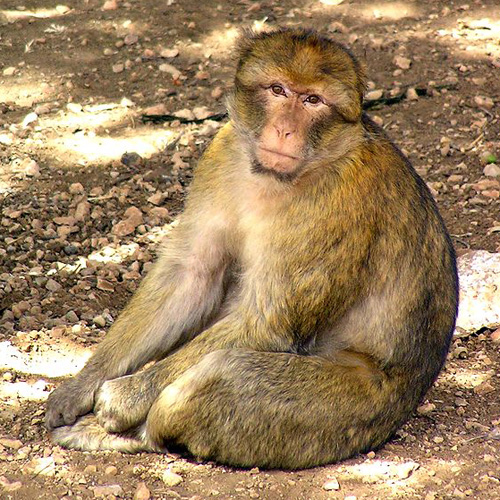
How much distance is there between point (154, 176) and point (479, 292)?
8.06 ft

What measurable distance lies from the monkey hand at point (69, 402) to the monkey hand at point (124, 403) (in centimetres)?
14

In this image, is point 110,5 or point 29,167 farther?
point 110,5

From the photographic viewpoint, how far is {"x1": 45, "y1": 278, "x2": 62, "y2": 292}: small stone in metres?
6.09

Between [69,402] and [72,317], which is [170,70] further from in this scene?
[69,402]

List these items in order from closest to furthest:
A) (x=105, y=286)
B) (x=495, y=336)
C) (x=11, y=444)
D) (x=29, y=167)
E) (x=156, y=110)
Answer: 1. (x=11, y=444)
2. (x=495, y=336)
3. (x=105, y=286)
4. (x=29, y=167)
5. (x=156, y=110)

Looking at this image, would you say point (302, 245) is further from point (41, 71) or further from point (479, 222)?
point (41, 71)

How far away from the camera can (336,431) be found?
4539 mm

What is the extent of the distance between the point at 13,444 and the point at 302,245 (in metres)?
1.55

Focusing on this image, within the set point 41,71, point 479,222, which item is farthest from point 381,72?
point 41,71

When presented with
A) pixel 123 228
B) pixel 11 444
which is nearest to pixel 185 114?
pixel 123 228

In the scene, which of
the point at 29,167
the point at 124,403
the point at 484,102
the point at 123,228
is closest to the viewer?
the point at 124,403

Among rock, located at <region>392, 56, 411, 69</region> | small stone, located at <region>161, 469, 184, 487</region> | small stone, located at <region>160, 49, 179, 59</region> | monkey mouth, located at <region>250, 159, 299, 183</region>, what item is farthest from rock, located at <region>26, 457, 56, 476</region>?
rock, located at <region>392, 56, 411, 69</region>

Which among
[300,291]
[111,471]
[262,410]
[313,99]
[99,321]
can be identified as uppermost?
[313,99]

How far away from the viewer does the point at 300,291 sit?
177 inches
